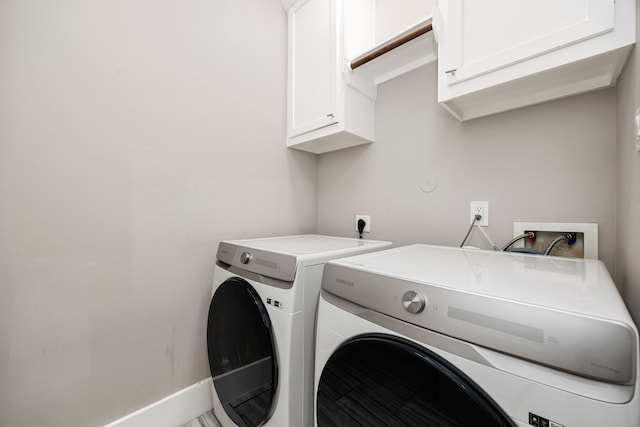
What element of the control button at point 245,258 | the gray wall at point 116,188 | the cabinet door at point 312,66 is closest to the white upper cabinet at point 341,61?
the cabinet door at point 312,66

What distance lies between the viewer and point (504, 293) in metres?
0.48

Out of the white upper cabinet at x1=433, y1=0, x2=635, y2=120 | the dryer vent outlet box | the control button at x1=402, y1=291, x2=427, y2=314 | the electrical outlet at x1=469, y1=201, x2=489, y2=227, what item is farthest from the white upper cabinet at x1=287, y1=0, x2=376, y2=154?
the control button at x1=402, y1=291, x2=427, y2=314

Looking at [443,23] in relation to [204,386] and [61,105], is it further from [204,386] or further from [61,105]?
[204,386]

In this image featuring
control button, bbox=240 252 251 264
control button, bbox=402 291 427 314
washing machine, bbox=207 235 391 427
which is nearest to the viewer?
control button, bbox=402 291 427 314

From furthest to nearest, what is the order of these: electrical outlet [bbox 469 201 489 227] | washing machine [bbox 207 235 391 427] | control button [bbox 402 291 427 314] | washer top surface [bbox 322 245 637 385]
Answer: electrical outlet [bbox 469 201 489 227], washing machine [bbox 207 235 391 427], control button [bbox 402 291 427 314], washer top surface [bbox 322 245 637 385]

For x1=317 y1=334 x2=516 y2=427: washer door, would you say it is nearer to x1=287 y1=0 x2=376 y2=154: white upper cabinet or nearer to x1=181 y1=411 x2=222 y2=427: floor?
x1=181 y1=411 x2=222 y2=427: floor

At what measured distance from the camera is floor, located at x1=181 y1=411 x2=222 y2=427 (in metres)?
1.26

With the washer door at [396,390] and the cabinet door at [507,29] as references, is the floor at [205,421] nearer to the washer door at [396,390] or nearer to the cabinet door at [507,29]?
the washer door at [396,390]

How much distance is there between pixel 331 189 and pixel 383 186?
404mm

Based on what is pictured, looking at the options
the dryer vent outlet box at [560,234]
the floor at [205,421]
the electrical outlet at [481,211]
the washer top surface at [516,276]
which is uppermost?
the electrical outlet at [481,211]

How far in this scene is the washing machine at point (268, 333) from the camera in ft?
2.81

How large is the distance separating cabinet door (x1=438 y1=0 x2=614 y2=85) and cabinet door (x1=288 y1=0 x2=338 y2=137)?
0.59 meters

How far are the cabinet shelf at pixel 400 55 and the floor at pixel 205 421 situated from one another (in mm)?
1949

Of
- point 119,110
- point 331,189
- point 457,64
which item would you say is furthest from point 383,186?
point 119,110
